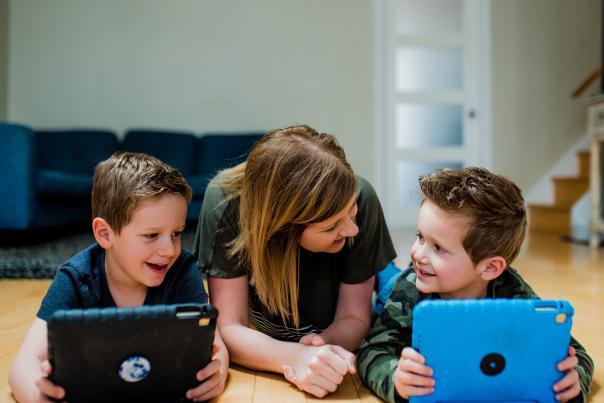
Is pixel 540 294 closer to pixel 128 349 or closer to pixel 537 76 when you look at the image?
pixel 128 349

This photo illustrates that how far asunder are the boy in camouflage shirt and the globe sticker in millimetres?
394

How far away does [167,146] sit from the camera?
368 cm

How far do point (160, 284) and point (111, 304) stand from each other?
99 millimetres

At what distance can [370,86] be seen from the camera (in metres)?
4.24

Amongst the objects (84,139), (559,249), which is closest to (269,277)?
(559,249)

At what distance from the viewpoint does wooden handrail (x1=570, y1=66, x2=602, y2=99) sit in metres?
4.15

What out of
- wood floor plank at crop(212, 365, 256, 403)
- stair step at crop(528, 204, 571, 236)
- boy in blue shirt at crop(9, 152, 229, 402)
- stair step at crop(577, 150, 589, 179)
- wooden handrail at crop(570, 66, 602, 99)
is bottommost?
stair step at crop(528, 204, 571, 236)

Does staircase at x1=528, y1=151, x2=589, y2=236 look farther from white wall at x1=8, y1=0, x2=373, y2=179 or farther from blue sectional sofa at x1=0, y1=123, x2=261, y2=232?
blue sectional sofa at x1=0, y1=123, x2=261, y2=232

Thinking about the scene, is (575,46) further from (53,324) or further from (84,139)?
(53,324)

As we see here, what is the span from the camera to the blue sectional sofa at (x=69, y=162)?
2.57 meters

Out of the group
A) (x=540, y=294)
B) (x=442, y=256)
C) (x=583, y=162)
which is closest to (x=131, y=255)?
(x=442, y=256)

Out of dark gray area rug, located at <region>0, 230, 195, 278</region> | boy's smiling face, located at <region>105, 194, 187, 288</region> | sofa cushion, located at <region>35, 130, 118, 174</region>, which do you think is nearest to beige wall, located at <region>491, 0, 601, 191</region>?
dark gray area rug, located at <region>0, 230, 195, 278</region>

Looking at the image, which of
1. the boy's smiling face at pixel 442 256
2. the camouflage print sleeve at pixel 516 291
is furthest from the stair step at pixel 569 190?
the boy's smiling face at pixel 442 256

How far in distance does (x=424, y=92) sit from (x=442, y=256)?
3.66 meters
